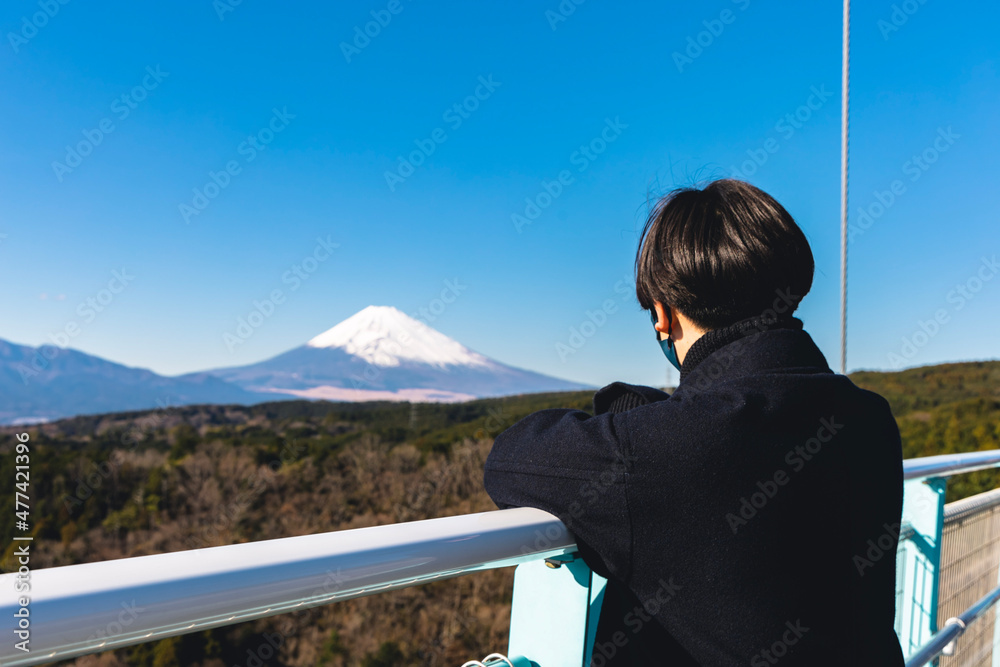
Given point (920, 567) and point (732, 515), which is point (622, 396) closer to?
point (732, 515)

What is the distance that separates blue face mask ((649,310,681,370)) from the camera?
104 centimetres

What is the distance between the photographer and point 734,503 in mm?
714

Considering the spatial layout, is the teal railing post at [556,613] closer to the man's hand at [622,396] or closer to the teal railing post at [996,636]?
the man's hand at [622,396]

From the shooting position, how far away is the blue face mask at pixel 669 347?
41.0 inches

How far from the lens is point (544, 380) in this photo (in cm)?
8594

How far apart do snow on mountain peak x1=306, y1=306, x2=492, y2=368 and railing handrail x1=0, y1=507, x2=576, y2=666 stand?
66050 mm

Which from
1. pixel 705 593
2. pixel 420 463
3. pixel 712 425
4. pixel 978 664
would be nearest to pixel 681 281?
pixel 712 425

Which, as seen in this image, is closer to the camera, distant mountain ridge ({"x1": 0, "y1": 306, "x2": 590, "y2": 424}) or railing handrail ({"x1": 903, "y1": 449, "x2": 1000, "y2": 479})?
railing handrail ({"x1": 903, "y1": 449, "x2": 1000, "y2": 479})

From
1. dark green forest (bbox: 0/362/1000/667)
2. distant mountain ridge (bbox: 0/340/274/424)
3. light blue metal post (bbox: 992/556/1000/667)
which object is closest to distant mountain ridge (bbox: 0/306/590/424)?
distant mountain ridge (bbox: 0/340/274/424)

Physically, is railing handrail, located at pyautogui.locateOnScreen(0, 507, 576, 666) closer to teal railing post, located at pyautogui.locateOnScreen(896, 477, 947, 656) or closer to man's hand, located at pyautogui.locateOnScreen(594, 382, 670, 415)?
man's hand, located at pyautogui.locateOnScreen(594, 382, 670, 415)

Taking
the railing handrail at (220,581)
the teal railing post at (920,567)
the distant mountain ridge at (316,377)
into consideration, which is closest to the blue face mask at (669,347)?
the railing handrail at (220,581)

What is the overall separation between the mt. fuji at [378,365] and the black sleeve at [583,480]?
6304cm

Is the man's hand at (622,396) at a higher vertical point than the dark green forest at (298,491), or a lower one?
higher

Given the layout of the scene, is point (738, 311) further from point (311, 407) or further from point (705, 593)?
point (311, 407)
